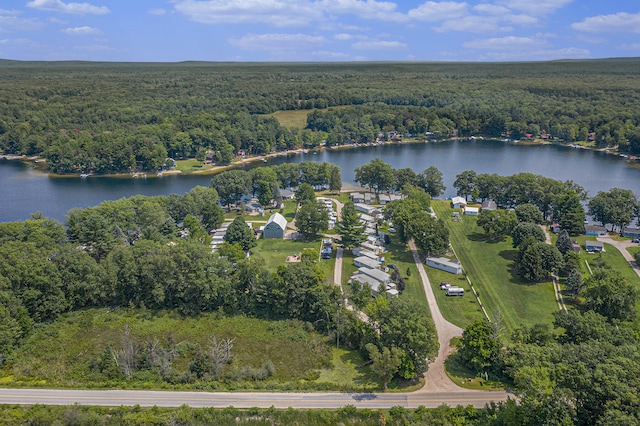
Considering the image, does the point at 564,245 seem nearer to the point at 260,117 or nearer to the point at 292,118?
the point at 260,117

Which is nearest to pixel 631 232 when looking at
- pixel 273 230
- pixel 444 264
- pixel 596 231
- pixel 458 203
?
pixel 596 231

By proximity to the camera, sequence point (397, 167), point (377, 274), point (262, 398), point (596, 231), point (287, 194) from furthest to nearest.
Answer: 1. point (397, 167)
2. point (287, 194)
3. point (596, 231)
4. point (377, 274)
5. point (262, 398)

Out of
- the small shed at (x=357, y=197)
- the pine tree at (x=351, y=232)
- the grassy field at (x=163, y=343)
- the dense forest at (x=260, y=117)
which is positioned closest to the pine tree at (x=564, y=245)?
the pine tree at (x=351, y=232)

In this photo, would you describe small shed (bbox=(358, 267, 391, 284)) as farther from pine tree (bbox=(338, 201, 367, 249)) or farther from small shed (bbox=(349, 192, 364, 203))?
small shed (bbox=(349, 192, 364, 203))

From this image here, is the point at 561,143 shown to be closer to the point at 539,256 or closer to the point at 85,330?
the point at 539,256

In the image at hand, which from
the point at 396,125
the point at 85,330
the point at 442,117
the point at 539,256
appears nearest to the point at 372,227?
the point at 539,256

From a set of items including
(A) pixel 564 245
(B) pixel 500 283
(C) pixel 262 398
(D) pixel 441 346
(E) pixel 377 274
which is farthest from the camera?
(A) pixel 564 245
